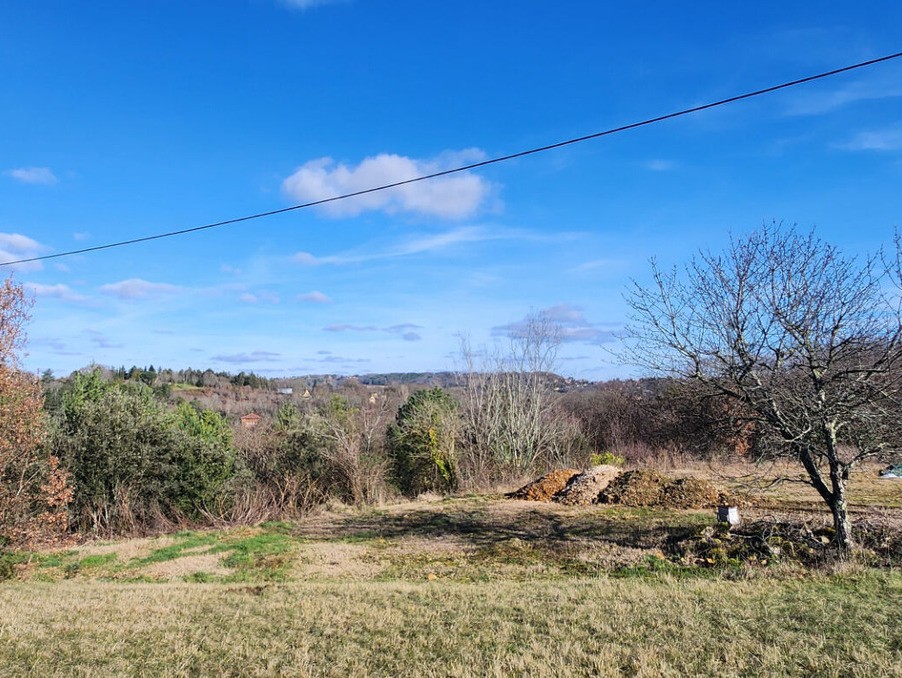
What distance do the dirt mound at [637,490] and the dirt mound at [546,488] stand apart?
1.76m

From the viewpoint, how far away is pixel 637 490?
55.5 feet

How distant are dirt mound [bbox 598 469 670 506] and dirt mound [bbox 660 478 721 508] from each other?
0.21 meters

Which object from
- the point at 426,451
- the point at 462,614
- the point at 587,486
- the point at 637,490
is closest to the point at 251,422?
the point at 426,451

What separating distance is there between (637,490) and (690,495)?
1.40m

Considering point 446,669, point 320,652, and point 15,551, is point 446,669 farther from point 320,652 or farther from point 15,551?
point 15,551

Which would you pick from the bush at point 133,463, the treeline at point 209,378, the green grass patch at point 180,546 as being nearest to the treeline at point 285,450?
the bush at point 133,463

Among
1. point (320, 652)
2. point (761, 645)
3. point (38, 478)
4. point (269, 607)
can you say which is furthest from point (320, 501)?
point (761, 645)

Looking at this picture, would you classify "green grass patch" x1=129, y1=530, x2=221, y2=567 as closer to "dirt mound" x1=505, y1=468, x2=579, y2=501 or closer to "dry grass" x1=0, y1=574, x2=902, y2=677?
"dry grass" x1=0, y1=574, x2=902, y2=677

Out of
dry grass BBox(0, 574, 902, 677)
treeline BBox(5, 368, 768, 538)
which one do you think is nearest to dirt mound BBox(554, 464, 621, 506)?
treeline BBox(5, 368, 768, 538)

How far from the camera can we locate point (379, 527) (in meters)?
15.8

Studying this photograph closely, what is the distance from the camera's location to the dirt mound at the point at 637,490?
1656cm

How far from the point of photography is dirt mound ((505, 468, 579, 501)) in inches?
741

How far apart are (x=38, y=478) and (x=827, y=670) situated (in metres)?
13.5

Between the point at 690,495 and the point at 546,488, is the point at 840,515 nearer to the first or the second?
the point at 690,495
